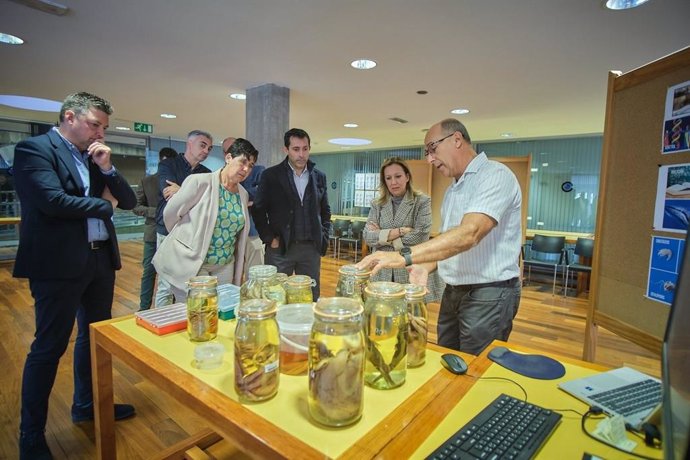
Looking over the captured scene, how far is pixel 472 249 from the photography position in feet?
5.06

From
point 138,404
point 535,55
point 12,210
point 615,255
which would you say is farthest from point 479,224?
point 12,210

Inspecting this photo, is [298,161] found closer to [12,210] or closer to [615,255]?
[615,255]

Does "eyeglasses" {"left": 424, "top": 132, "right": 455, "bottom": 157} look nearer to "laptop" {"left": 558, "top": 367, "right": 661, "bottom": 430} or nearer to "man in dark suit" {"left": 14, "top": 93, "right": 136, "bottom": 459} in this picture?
"laptop" {"left": 558, "top": 367, "right": 661, "bottom": 430}

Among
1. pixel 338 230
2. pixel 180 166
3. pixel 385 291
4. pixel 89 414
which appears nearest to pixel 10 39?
pixel 180 166

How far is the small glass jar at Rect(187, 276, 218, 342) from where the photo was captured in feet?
3.75

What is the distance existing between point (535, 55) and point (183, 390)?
364 cm

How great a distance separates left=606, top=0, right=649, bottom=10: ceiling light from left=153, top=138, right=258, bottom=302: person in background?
2.45 m

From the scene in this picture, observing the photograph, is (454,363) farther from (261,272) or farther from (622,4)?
(622,4)

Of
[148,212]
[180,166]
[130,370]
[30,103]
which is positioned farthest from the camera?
[30,103]

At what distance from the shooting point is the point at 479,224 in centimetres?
136

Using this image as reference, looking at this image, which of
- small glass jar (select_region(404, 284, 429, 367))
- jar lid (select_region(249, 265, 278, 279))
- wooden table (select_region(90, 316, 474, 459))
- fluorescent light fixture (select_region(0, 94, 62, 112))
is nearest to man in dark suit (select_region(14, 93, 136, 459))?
wooden table (select_region(90, 316, 474, 459))

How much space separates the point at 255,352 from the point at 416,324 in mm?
437

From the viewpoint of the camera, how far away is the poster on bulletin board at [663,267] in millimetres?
1180

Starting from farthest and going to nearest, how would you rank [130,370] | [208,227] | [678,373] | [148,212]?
[148,212], [130,370], [208,227], [678,373]
